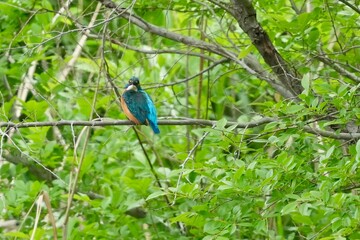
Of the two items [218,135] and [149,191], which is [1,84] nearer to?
[149,191]

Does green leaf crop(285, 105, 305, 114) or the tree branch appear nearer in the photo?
green leaf crop(285, 105, 305, 114)

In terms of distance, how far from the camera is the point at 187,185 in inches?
145

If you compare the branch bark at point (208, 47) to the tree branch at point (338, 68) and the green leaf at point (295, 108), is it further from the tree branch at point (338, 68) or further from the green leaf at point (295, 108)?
the green leaf at point (295, 108)

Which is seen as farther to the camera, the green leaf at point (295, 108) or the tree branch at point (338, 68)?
the tree branch at point (338, 68)

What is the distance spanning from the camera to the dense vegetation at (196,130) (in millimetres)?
3633

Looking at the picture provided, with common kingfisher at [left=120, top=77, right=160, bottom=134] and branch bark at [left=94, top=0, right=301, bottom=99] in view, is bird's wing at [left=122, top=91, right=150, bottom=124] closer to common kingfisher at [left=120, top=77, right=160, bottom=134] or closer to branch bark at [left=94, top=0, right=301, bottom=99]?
common kingfisher at [left=120, top=77, right=160, bottom=134]

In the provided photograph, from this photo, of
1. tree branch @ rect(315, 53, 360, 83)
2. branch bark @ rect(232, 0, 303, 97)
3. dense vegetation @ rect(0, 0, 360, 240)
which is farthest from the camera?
tree branch @ rect(315, 53, 360, 83)

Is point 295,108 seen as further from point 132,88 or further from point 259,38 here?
point 132,88

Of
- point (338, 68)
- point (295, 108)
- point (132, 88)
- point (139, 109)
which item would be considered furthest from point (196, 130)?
point (295, 108)

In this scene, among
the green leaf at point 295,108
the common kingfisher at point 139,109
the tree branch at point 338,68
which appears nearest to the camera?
the green leaf at point 295,108

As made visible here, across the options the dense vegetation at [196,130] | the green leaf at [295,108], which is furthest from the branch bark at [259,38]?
the green leaf at [295,108]

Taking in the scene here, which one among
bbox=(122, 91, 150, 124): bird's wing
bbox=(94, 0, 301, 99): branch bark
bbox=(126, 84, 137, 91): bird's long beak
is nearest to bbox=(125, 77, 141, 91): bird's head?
bbox=(126, 84, 137, 91): bird's long beak

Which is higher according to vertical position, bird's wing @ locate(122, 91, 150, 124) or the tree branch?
the tree branch

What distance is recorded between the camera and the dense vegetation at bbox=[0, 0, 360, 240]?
3.63 meters
